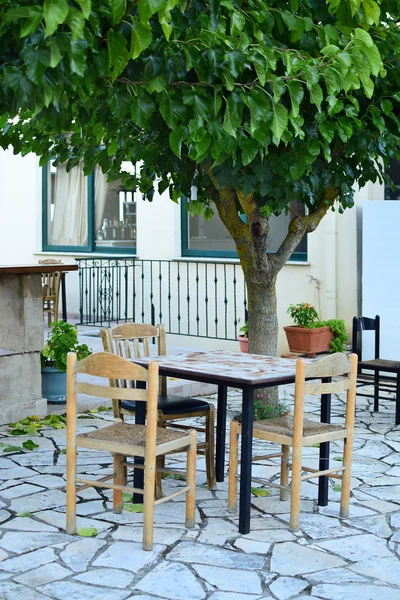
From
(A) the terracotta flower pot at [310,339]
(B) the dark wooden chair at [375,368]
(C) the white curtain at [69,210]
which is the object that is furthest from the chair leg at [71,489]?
(C) the white curtain at [69,210]

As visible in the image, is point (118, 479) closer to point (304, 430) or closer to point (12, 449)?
point (304, 430)

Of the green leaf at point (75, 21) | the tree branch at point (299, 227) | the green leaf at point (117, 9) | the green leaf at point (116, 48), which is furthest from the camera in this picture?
the tree branch at point (299, 227)

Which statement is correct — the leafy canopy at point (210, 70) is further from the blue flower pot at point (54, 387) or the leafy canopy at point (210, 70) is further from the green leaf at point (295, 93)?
the blue flower pot at point (54, 387)

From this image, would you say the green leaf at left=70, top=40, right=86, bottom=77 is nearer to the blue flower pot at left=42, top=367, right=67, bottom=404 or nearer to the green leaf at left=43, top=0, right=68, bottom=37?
the green leaf at left=43, top=0, right=68, bottom=37

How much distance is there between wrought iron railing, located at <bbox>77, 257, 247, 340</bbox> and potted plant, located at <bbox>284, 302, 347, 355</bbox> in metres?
1.18

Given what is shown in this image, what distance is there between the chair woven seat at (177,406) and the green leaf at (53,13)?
290 centimetres

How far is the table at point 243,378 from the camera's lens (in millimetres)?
4512

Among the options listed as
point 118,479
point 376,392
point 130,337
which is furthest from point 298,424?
point 376,392

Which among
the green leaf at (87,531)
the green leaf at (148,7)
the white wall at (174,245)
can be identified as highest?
the green leaf at (148,7)

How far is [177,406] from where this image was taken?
5359mm

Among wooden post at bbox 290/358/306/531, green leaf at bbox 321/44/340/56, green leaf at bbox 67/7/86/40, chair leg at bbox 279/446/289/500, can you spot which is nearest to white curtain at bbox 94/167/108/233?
chair leg at bbox 279/446/289/500

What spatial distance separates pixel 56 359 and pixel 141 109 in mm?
3932

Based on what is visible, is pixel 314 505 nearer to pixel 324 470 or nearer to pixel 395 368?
pixel 324 470

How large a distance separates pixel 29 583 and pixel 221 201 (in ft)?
12.4
